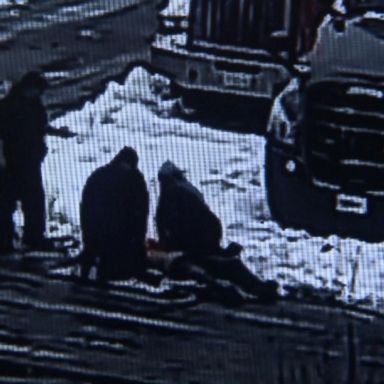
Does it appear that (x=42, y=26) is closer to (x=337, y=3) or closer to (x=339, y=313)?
(x=337, y=3)

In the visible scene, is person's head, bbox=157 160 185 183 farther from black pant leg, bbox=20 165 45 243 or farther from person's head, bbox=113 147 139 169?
black pant leg, bbox=20 165 45 243

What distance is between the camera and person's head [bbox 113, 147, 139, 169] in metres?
2.63

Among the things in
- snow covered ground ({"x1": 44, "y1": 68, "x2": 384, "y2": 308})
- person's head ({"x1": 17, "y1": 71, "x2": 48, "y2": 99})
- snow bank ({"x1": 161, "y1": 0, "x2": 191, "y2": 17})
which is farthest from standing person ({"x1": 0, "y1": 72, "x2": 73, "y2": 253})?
snow bank ({"x1": 161, "y1": 0, "x2": 191, "y2": 17})

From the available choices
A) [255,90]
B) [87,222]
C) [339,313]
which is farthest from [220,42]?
[339,313]

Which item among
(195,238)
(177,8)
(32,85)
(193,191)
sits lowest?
(195,238)

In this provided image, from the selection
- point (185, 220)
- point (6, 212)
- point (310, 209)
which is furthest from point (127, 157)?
point (310, 209)

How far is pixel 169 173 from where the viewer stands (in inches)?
103

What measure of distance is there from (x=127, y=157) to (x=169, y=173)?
0.37 ft

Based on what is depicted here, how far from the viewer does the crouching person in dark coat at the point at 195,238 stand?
2.62 meters

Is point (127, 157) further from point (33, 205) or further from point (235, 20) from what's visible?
point (235, 20)

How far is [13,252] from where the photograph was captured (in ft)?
8.83

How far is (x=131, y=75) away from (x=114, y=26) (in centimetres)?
13

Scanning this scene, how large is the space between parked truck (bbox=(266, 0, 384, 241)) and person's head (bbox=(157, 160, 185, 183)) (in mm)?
221

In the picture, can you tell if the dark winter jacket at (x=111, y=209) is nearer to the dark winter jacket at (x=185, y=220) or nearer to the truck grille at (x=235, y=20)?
the dark winter jacket at (x=185, y=220)
